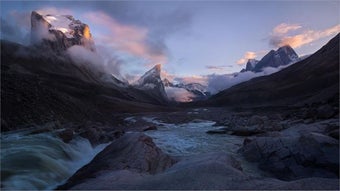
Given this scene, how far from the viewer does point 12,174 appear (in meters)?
14.2

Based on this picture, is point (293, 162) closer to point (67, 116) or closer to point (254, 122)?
point (254, 122)

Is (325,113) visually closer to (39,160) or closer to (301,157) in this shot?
(301,157)

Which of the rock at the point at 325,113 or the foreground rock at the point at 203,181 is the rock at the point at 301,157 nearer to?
the foreground rock at the point at 203,181

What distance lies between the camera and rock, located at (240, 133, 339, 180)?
553 inches

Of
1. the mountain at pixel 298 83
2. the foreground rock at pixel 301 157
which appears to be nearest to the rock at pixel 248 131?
the foreground rock at pixel 301 157

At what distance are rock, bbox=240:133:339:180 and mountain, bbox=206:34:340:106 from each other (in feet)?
368

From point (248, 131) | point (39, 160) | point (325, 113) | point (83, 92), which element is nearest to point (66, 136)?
point (39, 160)

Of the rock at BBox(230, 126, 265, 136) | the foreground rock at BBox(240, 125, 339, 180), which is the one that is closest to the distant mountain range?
the rock at BBox(230, 126, 265, 136)

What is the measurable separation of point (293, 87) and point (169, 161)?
148 metres

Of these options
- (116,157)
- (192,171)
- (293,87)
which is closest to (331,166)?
(192,171)

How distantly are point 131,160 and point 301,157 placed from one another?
8.48 meters

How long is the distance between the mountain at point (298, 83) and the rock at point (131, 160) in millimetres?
114660

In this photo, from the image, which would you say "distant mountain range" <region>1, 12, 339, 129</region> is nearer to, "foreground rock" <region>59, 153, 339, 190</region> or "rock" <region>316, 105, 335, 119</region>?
"rock" <region>316, 105, 335, 119</region>

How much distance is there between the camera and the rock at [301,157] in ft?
46.1
